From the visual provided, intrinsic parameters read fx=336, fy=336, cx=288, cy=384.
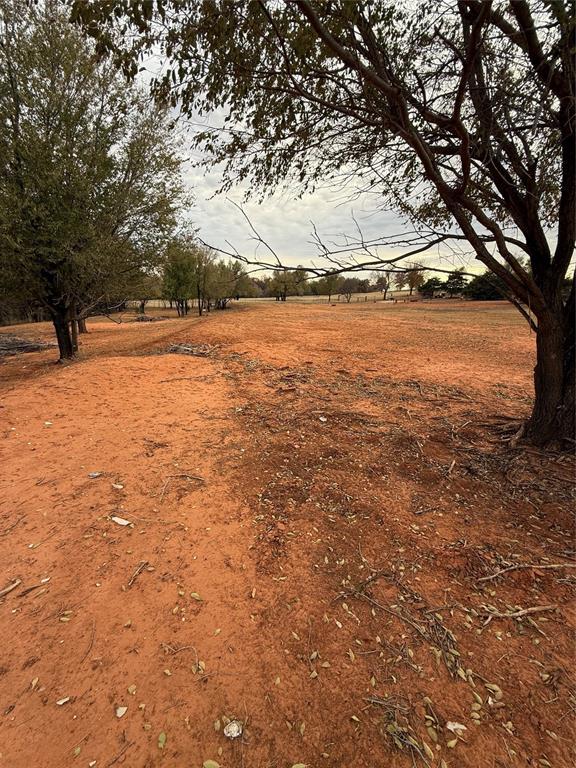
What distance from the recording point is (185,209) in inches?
462

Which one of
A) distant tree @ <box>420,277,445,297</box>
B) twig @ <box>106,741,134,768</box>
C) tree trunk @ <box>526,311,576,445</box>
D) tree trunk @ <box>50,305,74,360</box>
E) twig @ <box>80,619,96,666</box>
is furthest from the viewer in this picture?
→ distant tree @ <box>420,277,445,297</box>

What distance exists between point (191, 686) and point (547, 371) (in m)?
4.26

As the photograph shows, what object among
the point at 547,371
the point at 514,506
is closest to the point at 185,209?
the point at 547,371

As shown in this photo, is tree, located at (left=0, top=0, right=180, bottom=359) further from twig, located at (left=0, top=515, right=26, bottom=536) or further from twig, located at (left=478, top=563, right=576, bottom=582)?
twig, located at (left=478, top=563, right=576, bottom=582)

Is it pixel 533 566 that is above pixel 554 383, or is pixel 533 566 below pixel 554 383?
below

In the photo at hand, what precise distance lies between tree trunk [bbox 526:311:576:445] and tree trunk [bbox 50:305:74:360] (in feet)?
38.7

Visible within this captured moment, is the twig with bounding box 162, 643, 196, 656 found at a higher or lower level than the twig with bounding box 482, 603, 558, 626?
lower

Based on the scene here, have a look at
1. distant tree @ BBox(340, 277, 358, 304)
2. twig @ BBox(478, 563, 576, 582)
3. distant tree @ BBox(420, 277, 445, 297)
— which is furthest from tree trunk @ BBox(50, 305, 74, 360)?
distant tree @ BBox(420, 277, 445, 297)

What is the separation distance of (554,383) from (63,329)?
482 inches

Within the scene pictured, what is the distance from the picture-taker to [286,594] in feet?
7.39

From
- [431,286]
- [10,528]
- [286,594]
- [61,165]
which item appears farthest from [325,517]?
[431,286]

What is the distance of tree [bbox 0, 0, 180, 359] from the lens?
816 cm

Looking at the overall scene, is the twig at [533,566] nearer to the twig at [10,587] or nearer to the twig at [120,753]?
the twig at [120,753]

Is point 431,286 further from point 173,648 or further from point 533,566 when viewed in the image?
point 173,648
